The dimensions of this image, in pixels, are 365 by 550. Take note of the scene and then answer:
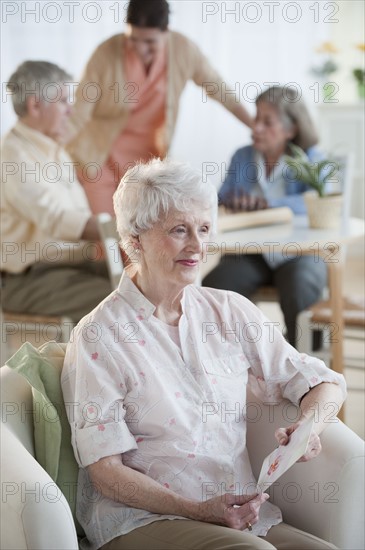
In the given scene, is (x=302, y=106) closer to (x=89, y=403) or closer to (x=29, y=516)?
(x=89, y=403)

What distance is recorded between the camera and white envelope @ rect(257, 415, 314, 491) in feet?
5.17

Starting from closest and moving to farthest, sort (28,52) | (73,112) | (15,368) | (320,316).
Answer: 1. (15,368)
2. (320,316)
3. (73,112)
4. (28,52)

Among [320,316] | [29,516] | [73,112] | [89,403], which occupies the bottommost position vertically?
[320,316]

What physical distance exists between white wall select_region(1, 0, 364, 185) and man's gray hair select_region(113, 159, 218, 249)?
12.6ft

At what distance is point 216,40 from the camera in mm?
5777

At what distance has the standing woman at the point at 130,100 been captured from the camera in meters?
4.21

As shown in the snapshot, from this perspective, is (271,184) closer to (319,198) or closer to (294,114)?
(294,114)

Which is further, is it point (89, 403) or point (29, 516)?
point (89, 403)

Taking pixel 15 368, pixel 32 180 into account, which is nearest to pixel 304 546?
pixel 15 368

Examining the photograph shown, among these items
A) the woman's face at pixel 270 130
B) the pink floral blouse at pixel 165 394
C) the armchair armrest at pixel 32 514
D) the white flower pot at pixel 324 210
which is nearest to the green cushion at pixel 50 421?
the pink floral blouse at pixel 165 394

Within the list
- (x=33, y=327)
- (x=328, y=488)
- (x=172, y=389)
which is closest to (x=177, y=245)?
(x=172, y=389)

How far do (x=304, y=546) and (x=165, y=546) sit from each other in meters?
0.25

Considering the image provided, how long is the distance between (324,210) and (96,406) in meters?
1.86

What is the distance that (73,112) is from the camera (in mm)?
4242
